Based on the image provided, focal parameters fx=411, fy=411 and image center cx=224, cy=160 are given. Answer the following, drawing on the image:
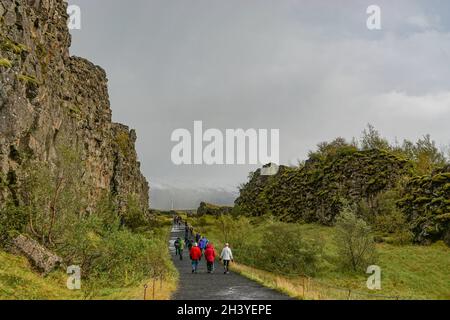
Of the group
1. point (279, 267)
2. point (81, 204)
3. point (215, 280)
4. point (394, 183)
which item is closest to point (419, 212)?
point (394, 183)

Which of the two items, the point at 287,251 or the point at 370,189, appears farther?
the point at 370,189

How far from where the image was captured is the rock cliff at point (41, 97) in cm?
2786

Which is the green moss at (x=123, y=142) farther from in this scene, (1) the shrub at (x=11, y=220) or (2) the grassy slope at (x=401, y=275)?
(1) the shrub at (x=11, y=220)

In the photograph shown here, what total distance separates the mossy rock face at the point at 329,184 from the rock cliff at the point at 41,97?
1546 inches

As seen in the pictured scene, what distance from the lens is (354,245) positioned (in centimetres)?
3912

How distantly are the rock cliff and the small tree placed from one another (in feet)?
79.4

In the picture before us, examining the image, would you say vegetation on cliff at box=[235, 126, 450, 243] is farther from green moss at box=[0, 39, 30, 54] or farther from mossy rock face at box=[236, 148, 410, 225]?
green moss at box=[0, 39, 30, 54]

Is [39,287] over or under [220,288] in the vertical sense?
over

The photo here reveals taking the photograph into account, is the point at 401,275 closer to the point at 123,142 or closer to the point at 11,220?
the point at 11,220

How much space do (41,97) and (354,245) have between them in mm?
31332

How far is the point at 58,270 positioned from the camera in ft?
75.7

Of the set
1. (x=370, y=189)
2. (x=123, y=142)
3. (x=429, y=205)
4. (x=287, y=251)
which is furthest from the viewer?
(x=123, y=142)

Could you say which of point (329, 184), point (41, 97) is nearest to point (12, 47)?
point (41, 97)

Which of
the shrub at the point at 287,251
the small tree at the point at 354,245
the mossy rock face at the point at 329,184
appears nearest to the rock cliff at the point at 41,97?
the shrub at the point at 287,251
